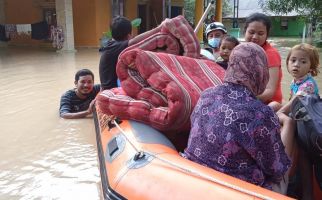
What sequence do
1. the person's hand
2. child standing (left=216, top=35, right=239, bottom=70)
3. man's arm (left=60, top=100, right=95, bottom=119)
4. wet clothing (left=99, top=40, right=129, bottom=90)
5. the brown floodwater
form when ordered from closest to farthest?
the brown floodwater < child standing (left=216, top=35, right=239, bottom=70) < wet clothing (left=99, top=40, right=129, bottom=90) < the person's hand < man's arm (left=60, top=100, right=95, bottom=119)

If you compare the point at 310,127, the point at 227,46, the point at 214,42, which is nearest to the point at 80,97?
the point at 214,42

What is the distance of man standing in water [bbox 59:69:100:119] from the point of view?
449cm

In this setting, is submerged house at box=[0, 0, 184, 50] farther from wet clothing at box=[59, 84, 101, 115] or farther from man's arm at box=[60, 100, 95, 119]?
man's arm at box=[60, 100, 95, 119]

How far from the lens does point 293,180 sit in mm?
1963

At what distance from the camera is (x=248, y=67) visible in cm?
156

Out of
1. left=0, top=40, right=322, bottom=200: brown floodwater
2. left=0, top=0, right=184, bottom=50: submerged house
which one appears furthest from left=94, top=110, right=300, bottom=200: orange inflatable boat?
left=0, top=0, right=184, bottom=50: submerged house

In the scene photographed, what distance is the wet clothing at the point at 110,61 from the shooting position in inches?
147

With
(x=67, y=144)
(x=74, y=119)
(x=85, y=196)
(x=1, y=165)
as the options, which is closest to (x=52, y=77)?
(x=74, y=119)

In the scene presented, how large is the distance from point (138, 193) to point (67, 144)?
2.31 meters

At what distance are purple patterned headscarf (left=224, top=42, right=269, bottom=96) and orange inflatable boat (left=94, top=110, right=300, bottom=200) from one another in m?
0.39

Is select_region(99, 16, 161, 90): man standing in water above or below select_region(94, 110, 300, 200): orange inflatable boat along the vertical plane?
above

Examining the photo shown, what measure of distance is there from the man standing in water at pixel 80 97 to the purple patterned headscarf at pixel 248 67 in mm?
3013

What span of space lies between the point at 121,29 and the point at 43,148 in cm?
137

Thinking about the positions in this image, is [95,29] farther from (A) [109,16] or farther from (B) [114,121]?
(B) [114,121]
